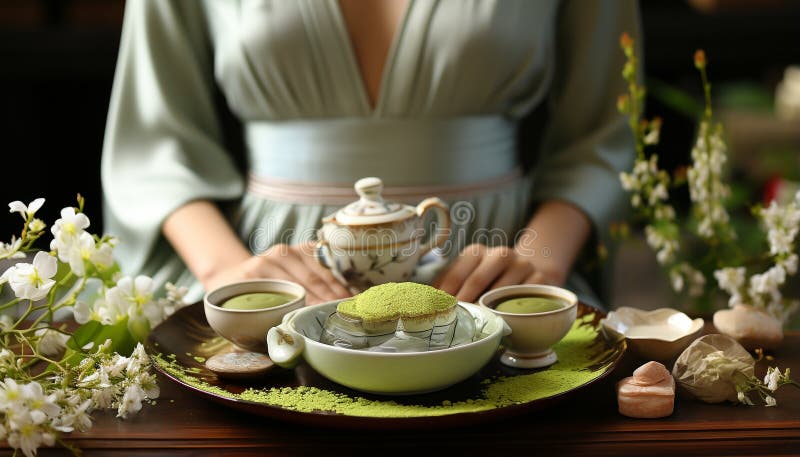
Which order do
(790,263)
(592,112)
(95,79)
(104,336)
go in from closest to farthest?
(104,336) → (790,263) → (592,112) → (95,79)

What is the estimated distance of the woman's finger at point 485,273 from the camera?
0.99 m

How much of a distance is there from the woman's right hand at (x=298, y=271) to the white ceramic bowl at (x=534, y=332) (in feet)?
0.74

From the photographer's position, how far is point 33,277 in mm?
752

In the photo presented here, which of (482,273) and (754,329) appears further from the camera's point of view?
(482,273)

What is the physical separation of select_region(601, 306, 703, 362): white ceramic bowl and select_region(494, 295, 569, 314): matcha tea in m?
0.07

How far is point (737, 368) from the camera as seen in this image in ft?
2.52

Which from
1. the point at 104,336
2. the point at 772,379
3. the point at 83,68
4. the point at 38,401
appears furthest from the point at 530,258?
the point at 83,68

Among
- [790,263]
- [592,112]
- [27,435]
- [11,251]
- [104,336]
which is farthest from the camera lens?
[592,112]

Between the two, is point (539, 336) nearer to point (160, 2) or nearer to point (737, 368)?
point (737, 368)

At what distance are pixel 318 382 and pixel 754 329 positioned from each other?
46cm

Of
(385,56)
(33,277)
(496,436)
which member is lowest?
(496,436)

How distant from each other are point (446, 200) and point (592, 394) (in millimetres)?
566

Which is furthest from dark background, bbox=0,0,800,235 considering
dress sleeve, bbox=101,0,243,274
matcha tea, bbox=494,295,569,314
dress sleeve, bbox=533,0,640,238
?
matcha tea, bbox=494,295,569,314

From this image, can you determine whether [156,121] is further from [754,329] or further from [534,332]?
[754,329]
